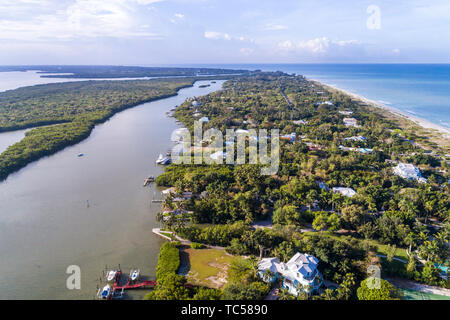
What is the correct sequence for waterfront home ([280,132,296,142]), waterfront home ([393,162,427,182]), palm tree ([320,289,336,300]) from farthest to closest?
waterfront home ([280,132,296,142]) → waterfront home ([393,162,427,182]) → palm tree ([320,289,336,300])

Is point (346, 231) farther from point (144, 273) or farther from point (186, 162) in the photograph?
point (186, 162)

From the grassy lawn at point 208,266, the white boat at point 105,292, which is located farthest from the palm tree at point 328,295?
the white boat at point 105,292

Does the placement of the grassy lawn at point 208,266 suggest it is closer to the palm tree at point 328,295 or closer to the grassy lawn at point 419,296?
the palm tree at point 328,295

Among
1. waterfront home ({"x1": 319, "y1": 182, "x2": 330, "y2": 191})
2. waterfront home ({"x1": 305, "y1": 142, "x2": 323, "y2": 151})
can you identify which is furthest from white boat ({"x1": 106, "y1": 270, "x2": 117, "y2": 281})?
waterfront home ({"x1": 305, "y1": 142, "x2": 323, "y2": 151})

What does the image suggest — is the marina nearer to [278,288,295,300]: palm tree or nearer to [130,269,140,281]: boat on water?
[130,269,140,281]: boat on water
